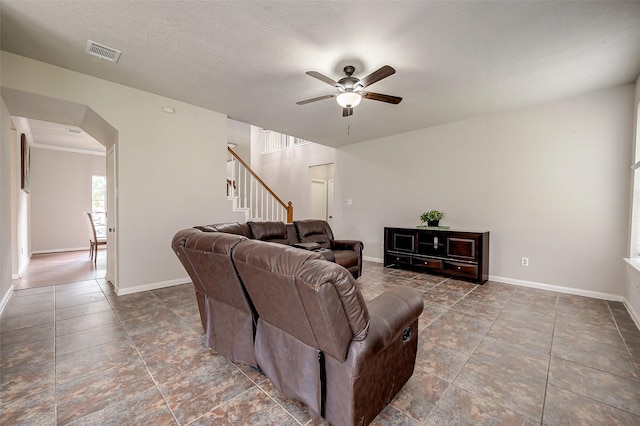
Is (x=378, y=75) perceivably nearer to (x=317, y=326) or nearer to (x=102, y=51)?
(x=317, y=326)

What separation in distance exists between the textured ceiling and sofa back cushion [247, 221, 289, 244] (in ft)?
5.94

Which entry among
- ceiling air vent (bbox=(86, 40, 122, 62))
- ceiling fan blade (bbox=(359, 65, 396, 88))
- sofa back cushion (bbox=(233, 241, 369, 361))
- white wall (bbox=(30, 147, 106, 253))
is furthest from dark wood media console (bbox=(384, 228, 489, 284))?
white wall (bbox=(30, 147, 106, 253))

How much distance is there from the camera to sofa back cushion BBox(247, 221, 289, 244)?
3877 millimetres

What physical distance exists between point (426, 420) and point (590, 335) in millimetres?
2124

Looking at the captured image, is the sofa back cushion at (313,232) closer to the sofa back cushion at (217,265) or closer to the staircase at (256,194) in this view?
the staircase at (256,194)

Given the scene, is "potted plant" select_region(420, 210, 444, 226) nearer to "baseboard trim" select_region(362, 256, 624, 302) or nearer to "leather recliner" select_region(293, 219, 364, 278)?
"baseboard trim" select_region(362, 256, 624, 302)

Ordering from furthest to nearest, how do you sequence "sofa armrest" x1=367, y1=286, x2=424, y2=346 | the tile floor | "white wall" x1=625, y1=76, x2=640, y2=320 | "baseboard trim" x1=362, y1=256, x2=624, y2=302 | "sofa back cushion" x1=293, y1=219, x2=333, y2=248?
"sofa back cushion" x1=293, y1=219, x2=333, y2=248 < "baseboard trim" x1=362, y1=256, x2=624, y2=302 < "white wall" x1=625, y1=76, x2=640, y2=320 < the tile floor < "sofa armrest" x1=367, y1=286, x2=424, y2=346

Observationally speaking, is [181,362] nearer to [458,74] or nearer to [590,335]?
[590,335]

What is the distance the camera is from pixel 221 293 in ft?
6.14

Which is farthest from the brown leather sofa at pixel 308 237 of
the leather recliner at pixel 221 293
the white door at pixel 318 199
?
the white door at pixel 318 199

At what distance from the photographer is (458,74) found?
2.99 metres

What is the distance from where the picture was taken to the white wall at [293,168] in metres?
7.17

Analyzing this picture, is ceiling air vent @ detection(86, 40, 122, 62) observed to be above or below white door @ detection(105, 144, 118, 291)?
above

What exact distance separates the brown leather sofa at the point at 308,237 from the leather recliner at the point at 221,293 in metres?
1.39
